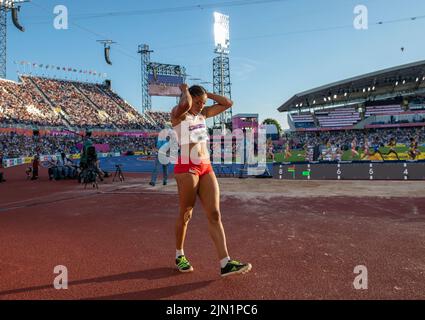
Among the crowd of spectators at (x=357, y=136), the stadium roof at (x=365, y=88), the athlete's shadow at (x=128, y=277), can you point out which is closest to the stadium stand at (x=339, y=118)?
the crowd of spectators at (x=357, y=136)

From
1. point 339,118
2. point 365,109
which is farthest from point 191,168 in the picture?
point 365,109

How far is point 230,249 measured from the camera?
16.6ft

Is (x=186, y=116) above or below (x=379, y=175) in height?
above

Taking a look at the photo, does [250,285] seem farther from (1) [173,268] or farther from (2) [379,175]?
(2) [379,175]

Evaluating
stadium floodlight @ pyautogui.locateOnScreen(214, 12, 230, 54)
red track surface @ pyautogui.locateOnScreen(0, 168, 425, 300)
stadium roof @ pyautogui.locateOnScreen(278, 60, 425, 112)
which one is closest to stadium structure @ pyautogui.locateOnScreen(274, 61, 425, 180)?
stadium roof @ pyautogui.locateOnScreen(278, 60, 425, 112)

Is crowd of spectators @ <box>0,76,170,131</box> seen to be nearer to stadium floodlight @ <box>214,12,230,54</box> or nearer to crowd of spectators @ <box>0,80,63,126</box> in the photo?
crowd of spectators @ <box>0,80,63,126</box>

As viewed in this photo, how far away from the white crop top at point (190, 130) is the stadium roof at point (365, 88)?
59.3m

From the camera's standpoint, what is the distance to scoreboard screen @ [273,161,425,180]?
13.0 metres

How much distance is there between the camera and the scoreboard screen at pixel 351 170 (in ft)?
42.5

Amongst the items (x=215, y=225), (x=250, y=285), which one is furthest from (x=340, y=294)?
(x=215, y=225)

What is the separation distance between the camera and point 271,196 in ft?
32.6
